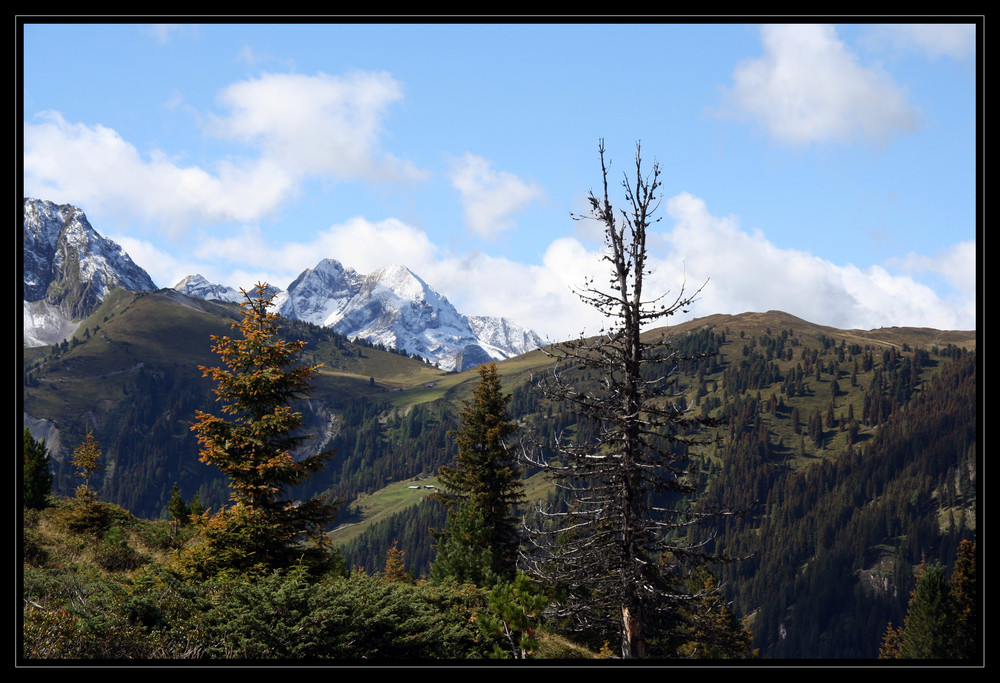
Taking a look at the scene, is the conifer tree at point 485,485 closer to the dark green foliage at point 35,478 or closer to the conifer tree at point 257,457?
the conifer tree at point 257,457

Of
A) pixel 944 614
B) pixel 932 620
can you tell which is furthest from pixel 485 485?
pixel 944 614

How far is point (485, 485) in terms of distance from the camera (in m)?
43.3

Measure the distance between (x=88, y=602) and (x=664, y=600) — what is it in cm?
1407

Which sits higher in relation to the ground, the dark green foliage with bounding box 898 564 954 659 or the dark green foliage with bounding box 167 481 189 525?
the dark green foliage with bounding box 167 481 189 525

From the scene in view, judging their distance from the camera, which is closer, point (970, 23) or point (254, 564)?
point (970, 23)

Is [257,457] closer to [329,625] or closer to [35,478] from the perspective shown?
[329,625]

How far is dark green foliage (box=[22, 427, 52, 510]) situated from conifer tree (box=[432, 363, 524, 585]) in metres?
20.7

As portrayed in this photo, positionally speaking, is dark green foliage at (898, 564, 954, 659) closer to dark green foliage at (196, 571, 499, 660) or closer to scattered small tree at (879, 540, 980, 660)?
scattered small tree at (879, 540, 980, 660)

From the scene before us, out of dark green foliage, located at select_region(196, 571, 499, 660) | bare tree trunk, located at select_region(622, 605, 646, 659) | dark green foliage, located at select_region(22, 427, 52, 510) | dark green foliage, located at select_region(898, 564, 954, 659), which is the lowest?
dark green foliage, located at select_region(898, 564, 954, 659)

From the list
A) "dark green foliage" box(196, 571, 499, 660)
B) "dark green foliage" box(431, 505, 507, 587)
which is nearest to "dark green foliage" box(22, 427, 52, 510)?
"dark green foliage" box(431, 505, 507, 587)

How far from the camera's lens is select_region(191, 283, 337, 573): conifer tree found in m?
23.0
